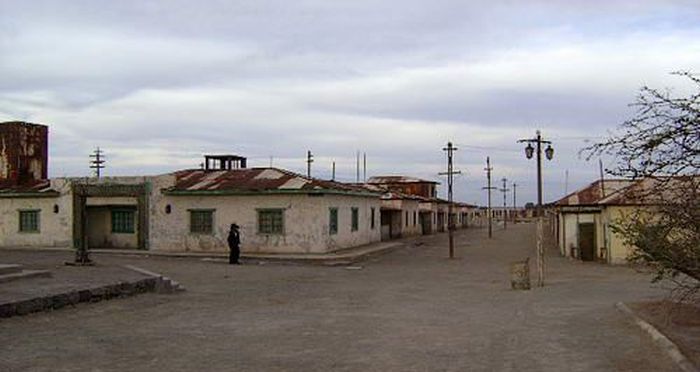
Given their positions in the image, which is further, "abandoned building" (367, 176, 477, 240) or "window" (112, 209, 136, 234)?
"abandoned building" (367, 176, 477, 240)

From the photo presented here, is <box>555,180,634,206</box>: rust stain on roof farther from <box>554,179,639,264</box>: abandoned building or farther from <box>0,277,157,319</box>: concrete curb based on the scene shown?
<box>0,277,157,319</box>: concrete curb

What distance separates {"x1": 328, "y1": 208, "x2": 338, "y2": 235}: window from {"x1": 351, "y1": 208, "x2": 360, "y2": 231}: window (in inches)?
119

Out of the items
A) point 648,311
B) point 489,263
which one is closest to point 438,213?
point 489,263

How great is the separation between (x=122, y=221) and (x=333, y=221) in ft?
32.8

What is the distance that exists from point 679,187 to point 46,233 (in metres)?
32.5

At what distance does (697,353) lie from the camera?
9109 millimetres

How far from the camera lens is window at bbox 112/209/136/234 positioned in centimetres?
3509

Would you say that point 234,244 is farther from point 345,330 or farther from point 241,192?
point 345,330

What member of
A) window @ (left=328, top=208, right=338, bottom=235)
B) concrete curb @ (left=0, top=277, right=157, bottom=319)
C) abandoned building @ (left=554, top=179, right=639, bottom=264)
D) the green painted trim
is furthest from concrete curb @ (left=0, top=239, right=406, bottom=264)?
concrete curb @ (left=0, top=277, right=157, bottom=319)

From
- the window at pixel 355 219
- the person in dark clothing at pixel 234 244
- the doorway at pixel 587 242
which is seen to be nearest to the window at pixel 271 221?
the person in dark clothing at pixel 234 244

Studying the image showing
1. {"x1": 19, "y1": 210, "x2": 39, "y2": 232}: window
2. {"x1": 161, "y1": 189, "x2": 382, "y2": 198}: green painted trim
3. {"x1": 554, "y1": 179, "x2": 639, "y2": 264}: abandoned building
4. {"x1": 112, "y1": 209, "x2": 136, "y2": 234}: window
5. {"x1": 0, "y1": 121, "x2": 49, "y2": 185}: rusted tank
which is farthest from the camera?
{"x1": 0, "y1": 121, "x2": 49, "y2": 185}: rusted tank

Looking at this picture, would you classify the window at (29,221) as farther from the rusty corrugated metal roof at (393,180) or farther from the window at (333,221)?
the rusty corrugated metal roof at (393,180)

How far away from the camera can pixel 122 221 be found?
116 feet

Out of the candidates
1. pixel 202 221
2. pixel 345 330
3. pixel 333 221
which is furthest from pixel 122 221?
pixel 345 330
